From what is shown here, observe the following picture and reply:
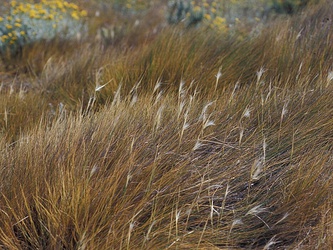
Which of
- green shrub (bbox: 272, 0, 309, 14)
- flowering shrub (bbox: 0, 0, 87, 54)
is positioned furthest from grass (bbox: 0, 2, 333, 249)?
green shrub (bbox: 272, 0, 309, 14)

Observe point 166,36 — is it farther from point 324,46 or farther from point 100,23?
point 100,23

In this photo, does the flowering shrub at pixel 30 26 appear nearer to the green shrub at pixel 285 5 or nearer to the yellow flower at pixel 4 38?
the yellow flower at pixel 4 38

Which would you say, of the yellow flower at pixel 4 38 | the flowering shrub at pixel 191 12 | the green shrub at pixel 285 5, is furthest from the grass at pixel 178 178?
the green shrub at pixel 285 5

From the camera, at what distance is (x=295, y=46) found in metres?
3.70

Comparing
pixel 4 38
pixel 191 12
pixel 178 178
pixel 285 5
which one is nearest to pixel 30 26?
pixel 4 38

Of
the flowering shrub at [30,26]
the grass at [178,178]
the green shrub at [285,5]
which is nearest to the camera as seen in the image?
the grass at [178,178]

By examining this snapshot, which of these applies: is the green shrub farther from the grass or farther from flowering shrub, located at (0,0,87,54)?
the grass

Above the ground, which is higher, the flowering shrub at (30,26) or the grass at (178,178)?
the grass at (178,178)

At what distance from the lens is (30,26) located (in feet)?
17.5

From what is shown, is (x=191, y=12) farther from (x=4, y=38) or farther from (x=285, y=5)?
(x=4, y=38)

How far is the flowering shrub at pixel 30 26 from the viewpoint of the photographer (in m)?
5.11

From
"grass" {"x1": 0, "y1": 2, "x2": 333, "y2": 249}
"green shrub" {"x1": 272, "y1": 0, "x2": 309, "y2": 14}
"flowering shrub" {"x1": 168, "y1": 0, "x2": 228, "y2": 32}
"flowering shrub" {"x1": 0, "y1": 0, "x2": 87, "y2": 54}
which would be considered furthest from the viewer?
"green shrub" {"x1": 272, "y1": 0, "x2": 309, "y2": 14}

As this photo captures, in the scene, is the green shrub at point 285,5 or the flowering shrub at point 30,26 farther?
the green shrub at point 285,5

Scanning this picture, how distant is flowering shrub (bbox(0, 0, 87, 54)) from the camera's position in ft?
16.8
